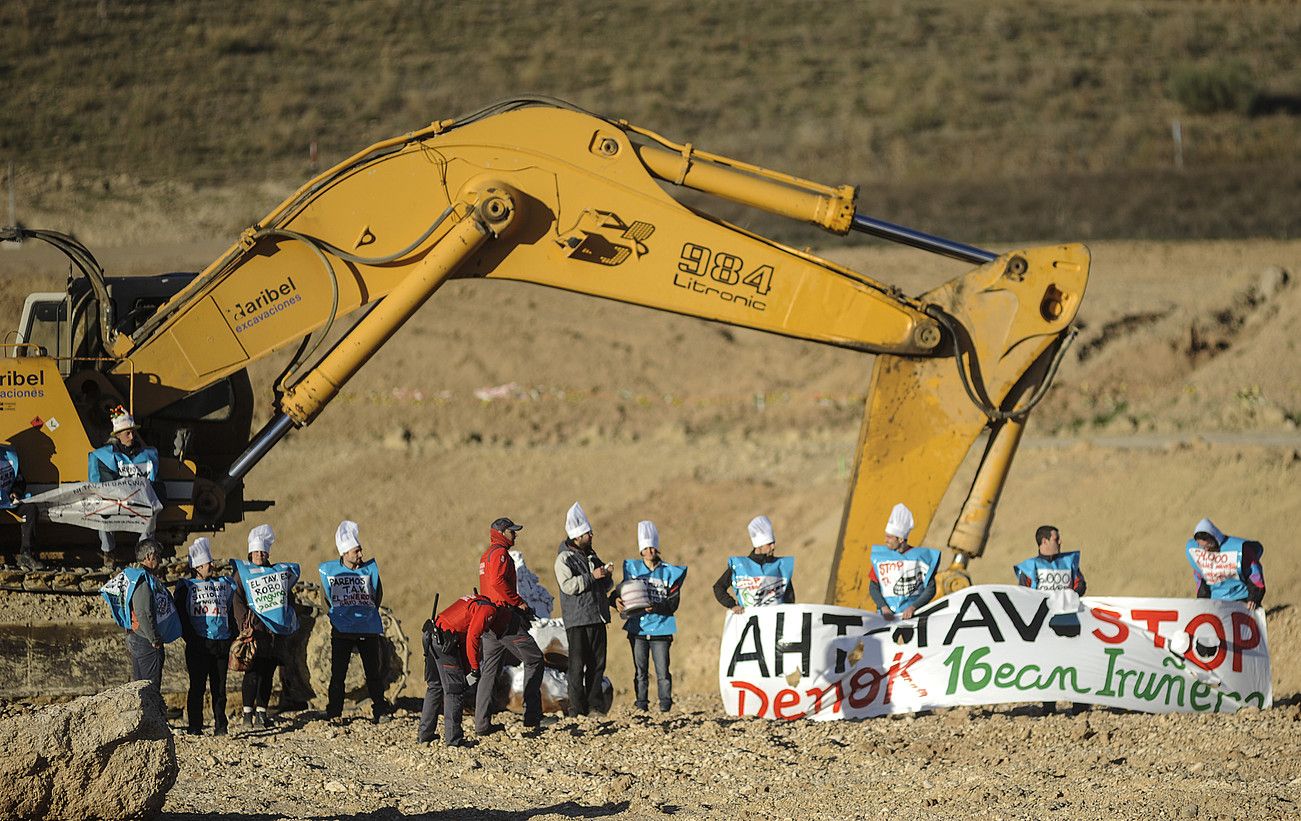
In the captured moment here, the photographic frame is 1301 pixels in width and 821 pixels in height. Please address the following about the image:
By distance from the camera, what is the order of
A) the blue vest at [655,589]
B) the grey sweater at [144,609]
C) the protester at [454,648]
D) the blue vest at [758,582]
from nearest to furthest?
the grey sweater at [144,609] → the protester at [454,648] → the blue vest at [758,582] → the blue vest at [655,589]

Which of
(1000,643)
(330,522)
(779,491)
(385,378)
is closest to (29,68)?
(385,378)

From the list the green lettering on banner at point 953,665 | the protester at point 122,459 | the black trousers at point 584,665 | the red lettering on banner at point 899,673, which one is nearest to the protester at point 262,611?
the protester at point 122,459

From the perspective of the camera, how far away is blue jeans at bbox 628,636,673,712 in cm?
1277

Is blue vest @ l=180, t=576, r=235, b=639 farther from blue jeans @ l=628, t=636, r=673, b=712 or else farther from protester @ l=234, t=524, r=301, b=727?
blue jeans @ l=628, t=636, r=673, b=712

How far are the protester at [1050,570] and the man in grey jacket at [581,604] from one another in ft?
10.2

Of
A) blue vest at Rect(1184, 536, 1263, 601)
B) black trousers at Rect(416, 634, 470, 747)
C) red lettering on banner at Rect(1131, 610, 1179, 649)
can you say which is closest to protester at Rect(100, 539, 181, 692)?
black trousers at Rect(416, 634, 470, 747)

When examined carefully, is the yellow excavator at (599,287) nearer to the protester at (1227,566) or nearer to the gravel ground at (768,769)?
the gravel ground at (768,769)

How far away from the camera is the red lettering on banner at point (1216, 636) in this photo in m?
11.9

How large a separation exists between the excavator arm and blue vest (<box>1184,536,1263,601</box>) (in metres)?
1.98

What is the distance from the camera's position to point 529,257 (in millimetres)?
11906

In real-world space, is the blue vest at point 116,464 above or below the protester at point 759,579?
above

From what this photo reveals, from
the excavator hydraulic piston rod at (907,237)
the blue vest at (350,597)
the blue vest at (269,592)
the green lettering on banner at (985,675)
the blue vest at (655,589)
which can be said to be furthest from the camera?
the blue vest at (655,589)

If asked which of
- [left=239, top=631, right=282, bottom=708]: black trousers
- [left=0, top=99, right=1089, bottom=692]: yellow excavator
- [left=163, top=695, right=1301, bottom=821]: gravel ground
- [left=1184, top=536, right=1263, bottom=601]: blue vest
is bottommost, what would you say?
[left=163, top=695, right=1301, bottom=821]: gravel ground

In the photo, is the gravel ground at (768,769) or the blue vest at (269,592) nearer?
the gravel ground at (768,769)
